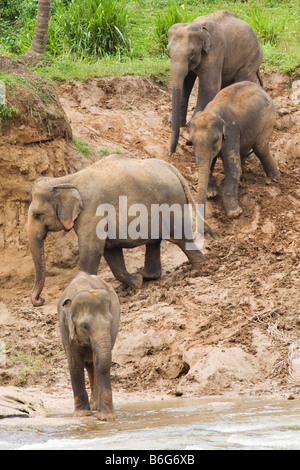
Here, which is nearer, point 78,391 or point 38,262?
point 78,391

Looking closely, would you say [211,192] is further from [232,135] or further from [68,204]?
[68,204]

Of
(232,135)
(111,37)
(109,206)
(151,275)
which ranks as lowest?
(151,275)

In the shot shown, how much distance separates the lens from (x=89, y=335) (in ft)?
25.2

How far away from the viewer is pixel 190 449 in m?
6.54

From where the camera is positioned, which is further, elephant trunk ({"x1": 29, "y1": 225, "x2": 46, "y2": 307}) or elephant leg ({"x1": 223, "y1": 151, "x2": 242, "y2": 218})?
elephant leg ({"x1": 223, "y1": 151, "x2": 242, "y2": 218})

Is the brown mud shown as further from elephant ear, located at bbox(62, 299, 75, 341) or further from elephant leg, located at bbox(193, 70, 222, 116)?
elephant ear, located at bbox(62, 299, 75, 341)

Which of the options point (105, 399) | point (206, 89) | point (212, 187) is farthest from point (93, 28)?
point (105, 399)

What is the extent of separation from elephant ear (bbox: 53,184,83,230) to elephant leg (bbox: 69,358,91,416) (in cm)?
303

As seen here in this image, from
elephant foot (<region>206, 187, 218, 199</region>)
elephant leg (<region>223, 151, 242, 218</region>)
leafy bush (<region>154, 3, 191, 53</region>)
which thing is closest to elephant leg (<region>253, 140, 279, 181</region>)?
elephant leg (<region>223, 151, 242, 218</region>)

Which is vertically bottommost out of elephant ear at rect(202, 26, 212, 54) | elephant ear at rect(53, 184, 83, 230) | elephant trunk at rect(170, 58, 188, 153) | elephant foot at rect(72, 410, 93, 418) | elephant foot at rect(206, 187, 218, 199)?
elephant foot at rect(72, 410, 93, 418)

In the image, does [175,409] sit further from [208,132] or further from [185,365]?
[208,132]

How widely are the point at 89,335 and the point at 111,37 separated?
9663 millimetres

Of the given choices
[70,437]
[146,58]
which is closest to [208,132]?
[146,58]

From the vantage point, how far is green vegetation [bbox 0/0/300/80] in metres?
15.2
